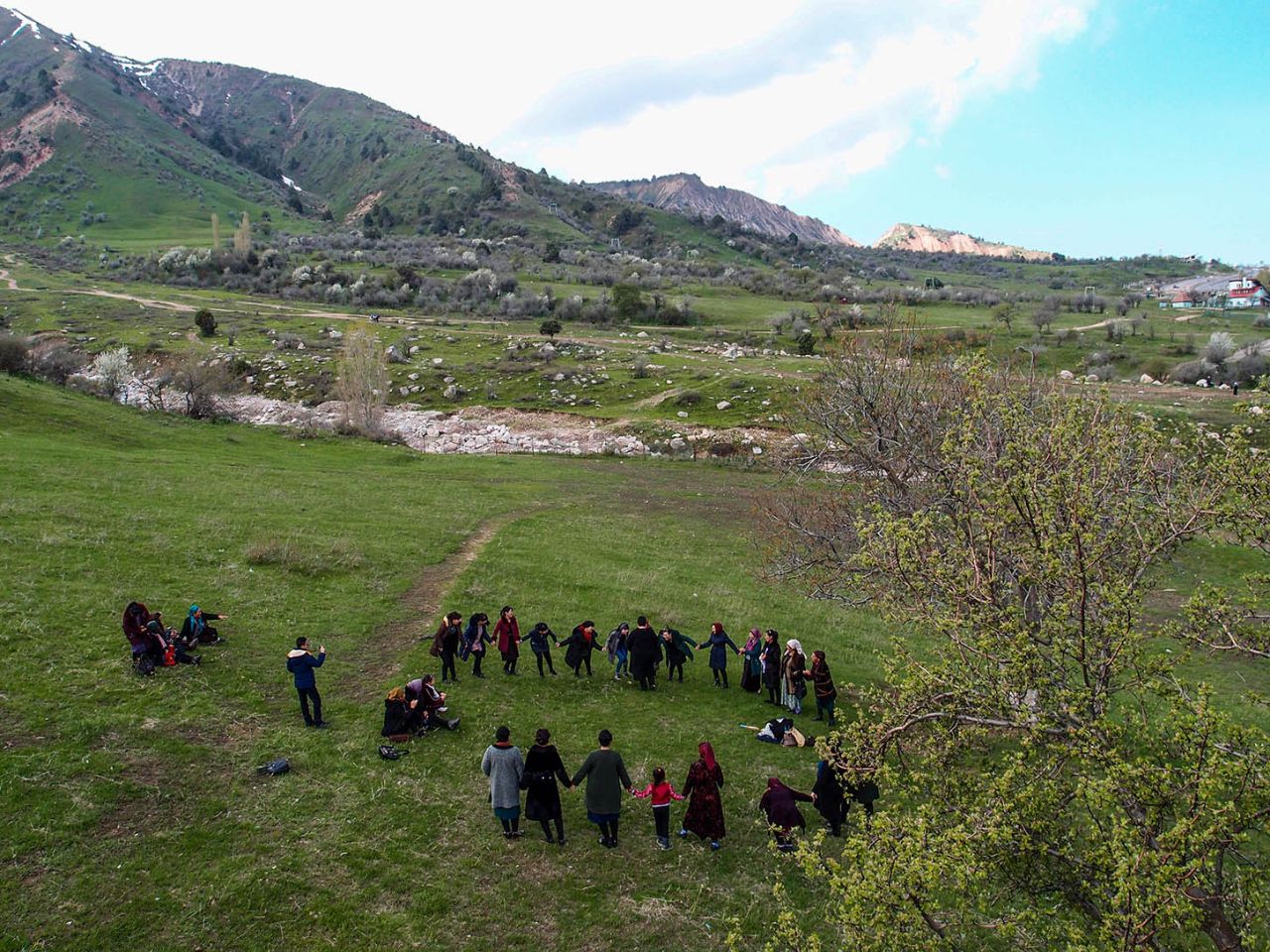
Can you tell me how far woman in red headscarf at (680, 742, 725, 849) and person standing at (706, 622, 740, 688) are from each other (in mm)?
6027

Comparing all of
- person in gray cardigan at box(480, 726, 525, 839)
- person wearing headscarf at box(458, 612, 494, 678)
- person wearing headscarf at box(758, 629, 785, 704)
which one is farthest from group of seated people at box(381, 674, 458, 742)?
person wearing headscarf at box(758, 629, 785, 704)

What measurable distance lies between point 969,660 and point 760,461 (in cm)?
4180

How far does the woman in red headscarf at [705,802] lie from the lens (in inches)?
477

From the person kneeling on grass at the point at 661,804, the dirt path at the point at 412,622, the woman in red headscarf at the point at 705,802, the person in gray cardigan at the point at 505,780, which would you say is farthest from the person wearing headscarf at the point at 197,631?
the woman in red headscarf at the point at 705,802

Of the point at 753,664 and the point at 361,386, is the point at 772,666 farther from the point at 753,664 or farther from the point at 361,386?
the point at 361,386

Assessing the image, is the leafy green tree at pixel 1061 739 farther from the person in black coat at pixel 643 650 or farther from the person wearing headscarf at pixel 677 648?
the person wearing headscarf at pixel 677 648

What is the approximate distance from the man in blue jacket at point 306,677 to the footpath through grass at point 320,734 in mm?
474

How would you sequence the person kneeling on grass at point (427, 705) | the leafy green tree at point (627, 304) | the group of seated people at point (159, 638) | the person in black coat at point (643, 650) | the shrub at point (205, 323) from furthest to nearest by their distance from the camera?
the leafy green tree at point (627, 304) → the shrub at point (205, 323) → the person in black coat at point (643, 650) → the group of seated people at point (159, 638) → the person kneeling on grass at point (427, 705)

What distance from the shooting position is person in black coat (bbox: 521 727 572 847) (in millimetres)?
11633

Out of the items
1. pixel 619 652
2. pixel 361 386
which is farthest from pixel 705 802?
pixel 361 386

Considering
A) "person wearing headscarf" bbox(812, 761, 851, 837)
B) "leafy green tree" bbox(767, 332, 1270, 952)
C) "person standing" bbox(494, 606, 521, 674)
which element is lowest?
"person wearing headscarf" bbox(812, 761, 851, 837)

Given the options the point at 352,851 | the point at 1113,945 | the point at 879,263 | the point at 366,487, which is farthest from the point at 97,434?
the point at 879,263

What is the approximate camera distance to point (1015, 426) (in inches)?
446

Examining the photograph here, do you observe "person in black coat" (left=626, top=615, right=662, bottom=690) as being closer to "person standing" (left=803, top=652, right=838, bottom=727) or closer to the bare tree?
"person standing" (left=803, top=652, right=838, bottom=727)
